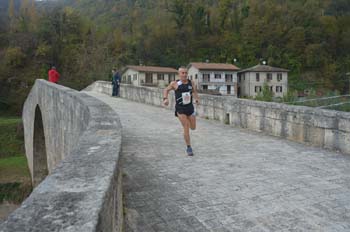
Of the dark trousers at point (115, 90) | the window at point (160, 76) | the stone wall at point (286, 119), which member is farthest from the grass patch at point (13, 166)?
the window at point (160, 76)

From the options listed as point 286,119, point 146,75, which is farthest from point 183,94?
point 146,75

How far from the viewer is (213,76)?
4675 cm

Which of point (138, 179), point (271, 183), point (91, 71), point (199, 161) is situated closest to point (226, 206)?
point (271, 183)

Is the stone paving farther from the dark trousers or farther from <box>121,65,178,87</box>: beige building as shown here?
<box>121,65,178,87</box>: beige building

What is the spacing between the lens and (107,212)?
192 cm

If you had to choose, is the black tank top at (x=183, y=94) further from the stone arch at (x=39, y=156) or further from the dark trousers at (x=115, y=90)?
the stone arch at (x=39, y=156)

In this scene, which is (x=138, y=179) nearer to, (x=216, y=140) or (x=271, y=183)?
(x=271, y=183)

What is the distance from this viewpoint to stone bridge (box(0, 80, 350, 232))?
1.93m

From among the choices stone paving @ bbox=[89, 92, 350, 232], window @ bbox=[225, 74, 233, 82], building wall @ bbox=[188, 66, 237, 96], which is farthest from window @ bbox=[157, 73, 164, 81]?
stone paving @ bbox=[89, 92, 350, 232]

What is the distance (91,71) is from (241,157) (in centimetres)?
3942

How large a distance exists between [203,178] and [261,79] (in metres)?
45.3

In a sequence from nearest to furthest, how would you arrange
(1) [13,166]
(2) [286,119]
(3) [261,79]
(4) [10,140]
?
(2) [286,119] < (1) [13,166] < (4) [10,140] < (3) [261,79]

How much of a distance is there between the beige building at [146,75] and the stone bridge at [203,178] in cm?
3629

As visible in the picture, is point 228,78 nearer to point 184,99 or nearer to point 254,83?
point 254,83
